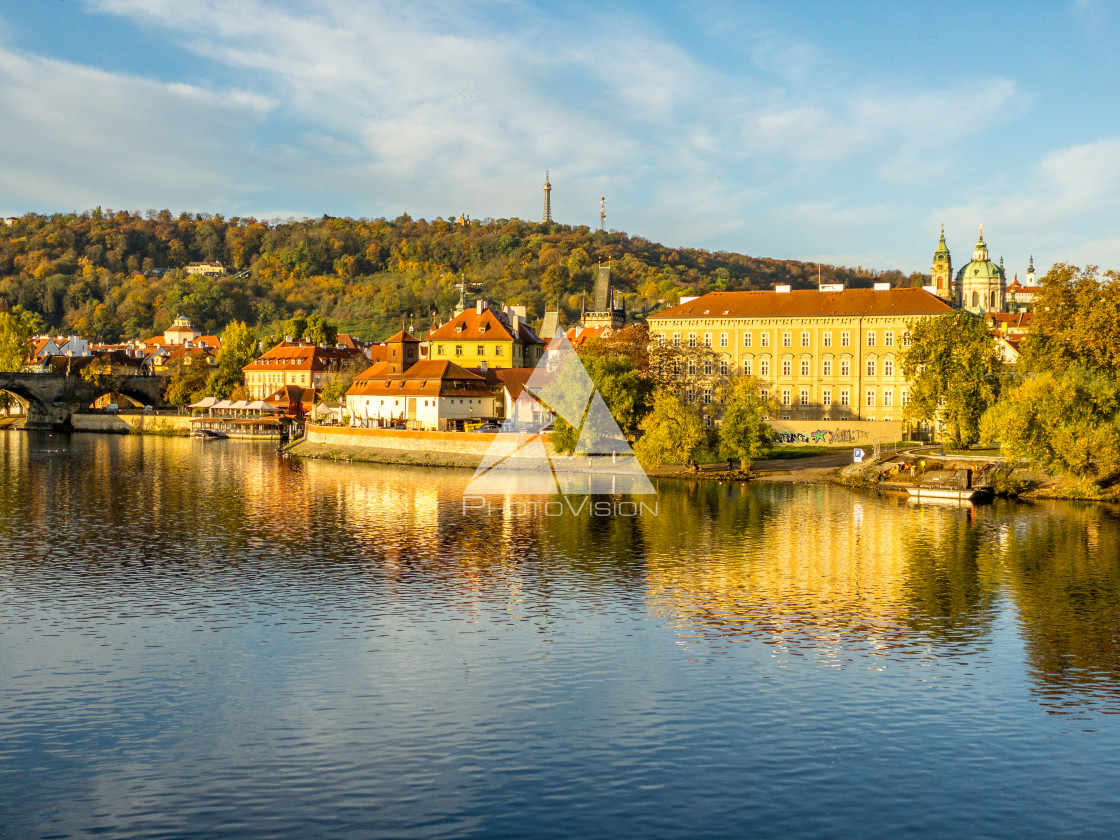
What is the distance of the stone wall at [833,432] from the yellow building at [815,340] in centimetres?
764

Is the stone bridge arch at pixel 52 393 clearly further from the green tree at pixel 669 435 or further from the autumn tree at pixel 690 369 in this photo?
the green tree at pixel 669 435

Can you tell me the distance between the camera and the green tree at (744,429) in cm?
7175

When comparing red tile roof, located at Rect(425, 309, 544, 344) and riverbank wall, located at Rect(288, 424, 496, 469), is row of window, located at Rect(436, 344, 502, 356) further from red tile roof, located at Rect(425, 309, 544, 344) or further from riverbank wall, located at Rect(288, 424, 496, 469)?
riverbank wall, located at Rect(288, 424, 496, 469)

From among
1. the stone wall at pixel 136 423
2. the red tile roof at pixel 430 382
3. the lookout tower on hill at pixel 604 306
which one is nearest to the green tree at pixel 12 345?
the stone wall at pixel 136 423

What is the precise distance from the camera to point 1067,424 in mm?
59312

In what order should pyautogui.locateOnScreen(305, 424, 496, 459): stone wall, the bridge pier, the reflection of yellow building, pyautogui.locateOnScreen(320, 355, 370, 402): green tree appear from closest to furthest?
the reflection of yellow building
pyautogui.locateOnScreen(305, 424, 496, 459): stone wall
pyautogui.locateOnScreen(320, 355, 370, 402): green tree
the bridge pier

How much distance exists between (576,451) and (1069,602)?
4646 centimetres

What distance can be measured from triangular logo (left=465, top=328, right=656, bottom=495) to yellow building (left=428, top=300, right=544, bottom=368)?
94.2ft

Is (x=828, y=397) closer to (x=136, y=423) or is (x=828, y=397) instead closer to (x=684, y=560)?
(x=684, y=560)

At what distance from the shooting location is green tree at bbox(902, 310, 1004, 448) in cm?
7238

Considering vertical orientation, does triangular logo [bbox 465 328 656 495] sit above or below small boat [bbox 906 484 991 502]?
above

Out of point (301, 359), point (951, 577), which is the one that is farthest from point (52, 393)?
point (951, 577)

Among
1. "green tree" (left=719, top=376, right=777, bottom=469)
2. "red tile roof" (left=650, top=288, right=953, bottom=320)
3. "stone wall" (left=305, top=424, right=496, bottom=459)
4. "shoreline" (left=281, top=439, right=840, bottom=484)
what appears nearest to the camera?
"shoreline" (left=281, top=439, right=840, bottom=484)

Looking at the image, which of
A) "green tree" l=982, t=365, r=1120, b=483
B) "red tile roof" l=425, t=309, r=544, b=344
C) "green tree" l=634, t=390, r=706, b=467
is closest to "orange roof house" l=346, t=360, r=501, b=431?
"red tile roof" l=425, t=309, r=544, b=344
